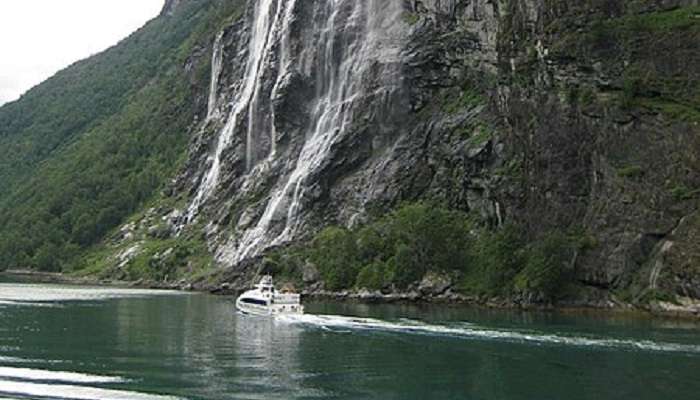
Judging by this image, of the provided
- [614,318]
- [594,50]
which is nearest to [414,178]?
[594,50]

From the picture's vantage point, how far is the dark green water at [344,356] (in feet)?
150

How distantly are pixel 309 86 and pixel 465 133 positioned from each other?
34.9 meters

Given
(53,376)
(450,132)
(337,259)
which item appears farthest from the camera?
(450,132)

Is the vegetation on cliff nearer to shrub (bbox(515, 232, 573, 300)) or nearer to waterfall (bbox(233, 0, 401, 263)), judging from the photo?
shrub (bbox(515, 232, 573, 300))

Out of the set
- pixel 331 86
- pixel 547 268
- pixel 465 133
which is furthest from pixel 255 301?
pixel 331 86

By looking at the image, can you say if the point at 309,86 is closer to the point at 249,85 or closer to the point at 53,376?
the point at 249,85

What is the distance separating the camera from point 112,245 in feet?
601

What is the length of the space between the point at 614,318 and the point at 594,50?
36203 mm

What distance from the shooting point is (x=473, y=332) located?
225ft

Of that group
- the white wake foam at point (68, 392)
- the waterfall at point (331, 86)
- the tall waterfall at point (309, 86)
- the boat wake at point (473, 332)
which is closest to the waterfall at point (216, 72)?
the tall waterfall at point (309, 86)

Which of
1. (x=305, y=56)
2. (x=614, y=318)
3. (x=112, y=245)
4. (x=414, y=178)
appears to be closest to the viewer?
(x=614, y=318)

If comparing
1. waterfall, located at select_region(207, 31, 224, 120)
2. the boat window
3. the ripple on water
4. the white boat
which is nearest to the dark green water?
the white boat

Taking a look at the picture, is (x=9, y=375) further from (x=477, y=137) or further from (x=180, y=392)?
(x=477, y=137)

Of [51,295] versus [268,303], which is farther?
[51,295]
